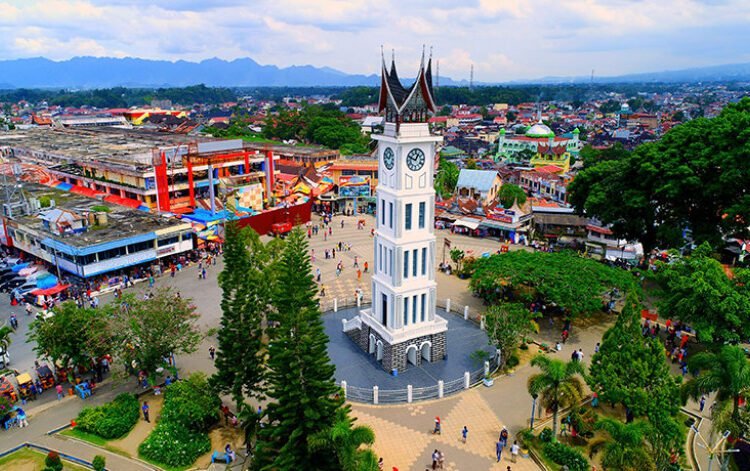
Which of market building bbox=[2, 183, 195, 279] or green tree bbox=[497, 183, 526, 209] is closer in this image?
market building bbox=[2, 183, 195, 279]

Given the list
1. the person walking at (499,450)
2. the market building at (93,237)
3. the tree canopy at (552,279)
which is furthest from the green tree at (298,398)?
the market building at (93,237)

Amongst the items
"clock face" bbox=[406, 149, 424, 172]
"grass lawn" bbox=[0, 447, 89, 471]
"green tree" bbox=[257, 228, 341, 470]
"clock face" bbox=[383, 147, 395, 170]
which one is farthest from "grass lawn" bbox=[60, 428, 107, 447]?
"clock face" bbox=[406, 149, 424, 172]

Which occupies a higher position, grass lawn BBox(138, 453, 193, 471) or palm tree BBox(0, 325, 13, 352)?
palm tree BBox(0, 325, 13, 352)

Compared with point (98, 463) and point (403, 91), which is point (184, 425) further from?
point (403, 91)

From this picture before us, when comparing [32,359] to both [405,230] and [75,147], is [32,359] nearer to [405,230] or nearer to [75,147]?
[405,230]

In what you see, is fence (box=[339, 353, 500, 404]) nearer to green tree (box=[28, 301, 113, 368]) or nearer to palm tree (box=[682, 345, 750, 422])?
palm tree (box=[682, 345, 750, 422])

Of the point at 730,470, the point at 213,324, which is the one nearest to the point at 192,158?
the point at 213,324
